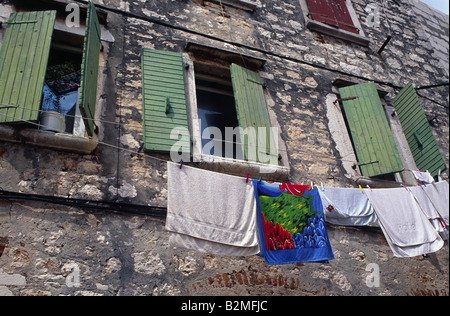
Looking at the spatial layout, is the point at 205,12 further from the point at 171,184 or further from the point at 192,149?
the point at 171,184

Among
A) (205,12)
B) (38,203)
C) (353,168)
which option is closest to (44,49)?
(38,203)

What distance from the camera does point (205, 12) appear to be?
5887 millimetres

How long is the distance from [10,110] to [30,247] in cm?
128

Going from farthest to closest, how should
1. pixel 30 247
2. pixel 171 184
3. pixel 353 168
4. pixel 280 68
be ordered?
1. pixel 280 68
2. pixel 353 168
3. pixel 171 184
4. pixel 30 247

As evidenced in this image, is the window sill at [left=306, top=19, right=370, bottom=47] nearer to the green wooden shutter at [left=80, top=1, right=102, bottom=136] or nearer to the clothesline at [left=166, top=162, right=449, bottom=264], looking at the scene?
the clothesline at [left=166, top=162, right=449, bottom=264]

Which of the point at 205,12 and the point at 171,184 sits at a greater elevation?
the point at 205,12

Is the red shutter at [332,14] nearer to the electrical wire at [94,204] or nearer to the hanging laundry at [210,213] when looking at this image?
the hanging laundry at [210,213]

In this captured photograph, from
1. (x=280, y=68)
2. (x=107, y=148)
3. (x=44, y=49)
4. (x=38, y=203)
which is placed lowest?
(x=38, y=203)

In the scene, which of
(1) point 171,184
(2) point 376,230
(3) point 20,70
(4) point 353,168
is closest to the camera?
(1) point 171,184

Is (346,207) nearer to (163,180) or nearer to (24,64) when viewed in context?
(163,180)

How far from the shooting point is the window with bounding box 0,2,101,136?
3680 mm

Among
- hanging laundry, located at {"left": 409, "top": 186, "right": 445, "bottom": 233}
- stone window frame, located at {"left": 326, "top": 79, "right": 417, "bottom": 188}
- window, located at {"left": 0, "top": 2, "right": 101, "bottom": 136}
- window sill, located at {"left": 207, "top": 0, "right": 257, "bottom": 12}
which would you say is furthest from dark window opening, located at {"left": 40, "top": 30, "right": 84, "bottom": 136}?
hanging laundry, located at {"left": 409, "top": 186, "right": 445, "bottom": 233}

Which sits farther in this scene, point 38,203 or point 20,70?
point 20,70

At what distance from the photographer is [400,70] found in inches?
281
